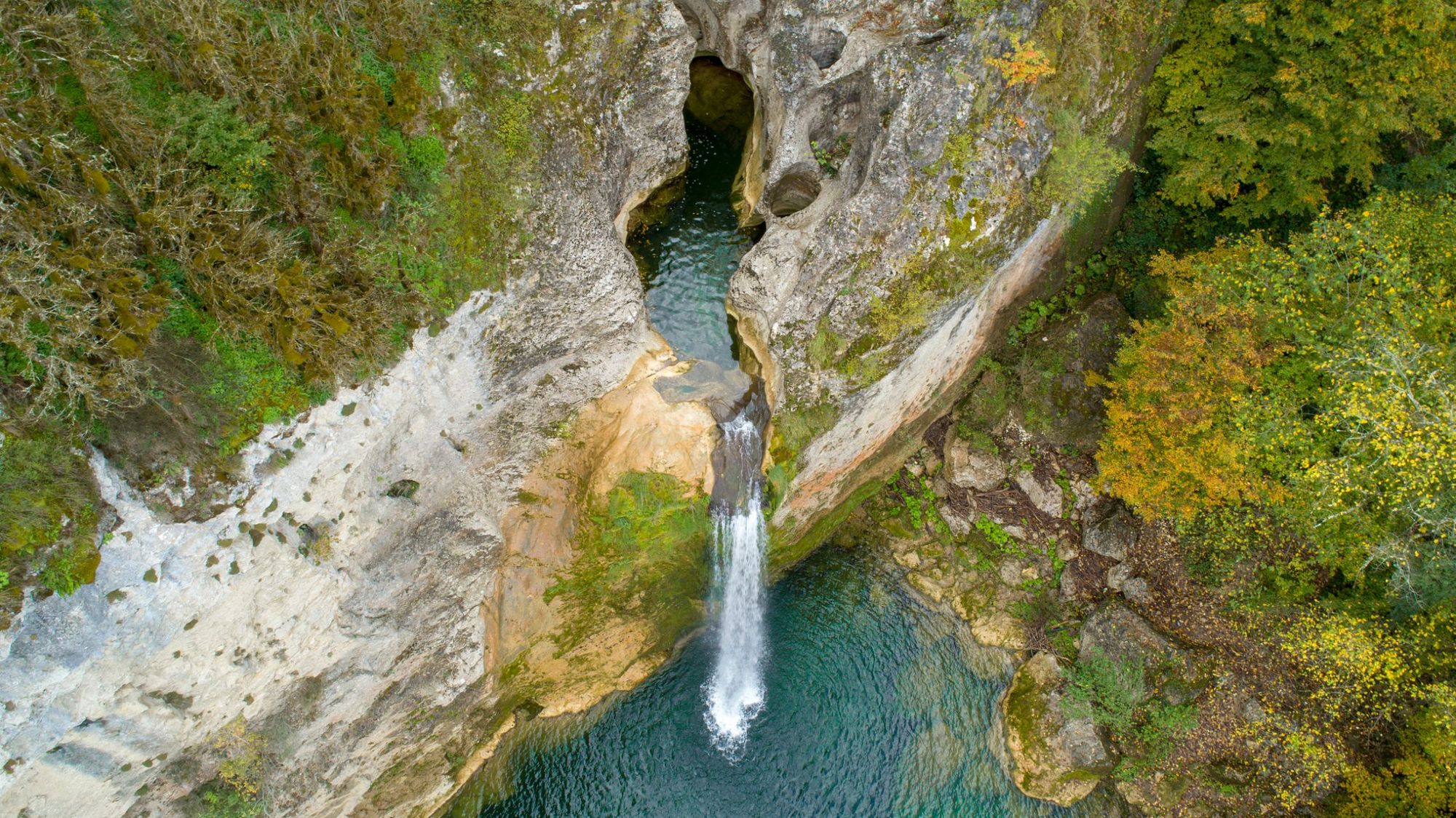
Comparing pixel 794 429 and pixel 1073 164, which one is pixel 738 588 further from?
pixel 1073 164

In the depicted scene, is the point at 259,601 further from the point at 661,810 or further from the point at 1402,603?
the point at 1402,603

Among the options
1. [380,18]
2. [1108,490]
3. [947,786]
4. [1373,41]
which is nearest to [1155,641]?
[1108,490]

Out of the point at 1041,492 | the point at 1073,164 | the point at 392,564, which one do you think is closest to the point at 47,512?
the point at 392,564

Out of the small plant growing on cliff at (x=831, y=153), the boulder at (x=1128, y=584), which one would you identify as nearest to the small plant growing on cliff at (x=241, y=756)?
the small plant growing on cliff at (x=831, y=153)

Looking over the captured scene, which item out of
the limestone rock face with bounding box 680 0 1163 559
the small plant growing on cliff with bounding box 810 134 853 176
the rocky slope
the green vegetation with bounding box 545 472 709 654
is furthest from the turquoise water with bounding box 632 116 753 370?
the green vegetation with bounding box 545 472 709 654

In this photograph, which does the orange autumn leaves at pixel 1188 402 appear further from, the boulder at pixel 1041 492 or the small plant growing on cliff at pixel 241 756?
the small plant growing on cliff at pixel 241 756

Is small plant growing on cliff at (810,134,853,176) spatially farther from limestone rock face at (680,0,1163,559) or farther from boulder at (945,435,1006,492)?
boulder at (945,435,1006,492)

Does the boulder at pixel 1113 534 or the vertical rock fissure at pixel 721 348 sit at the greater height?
the vertical rock fissure at pixel 721 348
